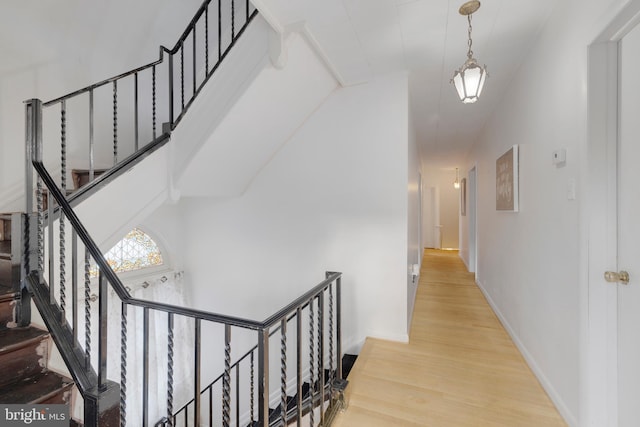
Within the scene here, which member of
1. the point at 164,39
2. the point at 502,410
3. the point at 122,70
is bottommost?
the point at 502,410

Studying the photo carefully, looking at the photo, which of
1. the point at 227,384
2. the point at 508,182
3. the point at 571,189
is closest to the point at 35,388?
the point at 227,384

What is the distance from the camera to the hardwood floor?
5.28 ft

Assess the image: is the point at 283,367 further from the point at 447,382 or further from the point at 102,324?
the point at 447,382

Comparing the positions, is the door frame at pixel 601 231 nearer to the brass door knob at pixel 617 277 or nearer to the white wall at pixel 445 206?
the brass door knob at pixel 617 277

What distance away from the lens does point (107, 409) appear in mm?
1289

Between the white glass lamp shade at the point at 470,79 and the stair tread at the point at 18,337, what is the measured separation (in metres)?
2.82

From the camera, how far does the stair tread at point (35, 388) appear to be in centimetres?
125

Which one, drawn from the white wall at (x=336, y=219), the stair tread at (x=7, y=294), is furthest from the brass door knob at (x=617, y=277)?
the stair tread at (x=7, y=294)

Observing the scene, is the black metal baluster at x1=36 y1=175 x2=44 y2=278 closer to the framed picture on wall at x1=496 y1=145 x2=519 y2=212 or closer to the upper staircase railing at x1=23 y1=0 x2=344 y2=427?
the upper staircase railing at x1=23 y1=0 x2=344 y2=427

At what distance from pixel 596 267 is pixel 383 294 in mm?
1548

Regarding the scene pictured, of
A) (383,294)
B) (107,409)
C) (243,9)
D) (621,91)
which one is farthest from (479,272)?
(243,9)

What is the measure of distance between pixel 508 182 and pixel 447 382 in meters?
1.86

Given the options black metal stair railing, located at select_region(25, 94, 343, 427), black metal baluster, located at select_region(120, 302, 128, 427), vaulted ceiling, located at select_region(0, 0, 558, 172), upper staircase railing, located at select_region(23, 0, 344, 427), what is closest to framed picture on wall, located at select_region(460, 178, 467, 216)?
vaulted ceiling, located at select_region(0, 0, 558, 172)

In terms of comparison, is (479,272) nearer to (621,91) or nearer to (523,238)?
(523,238)
